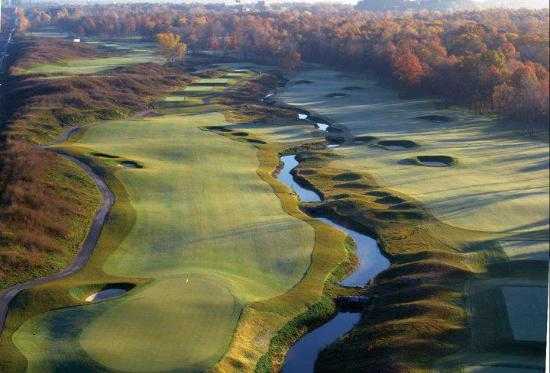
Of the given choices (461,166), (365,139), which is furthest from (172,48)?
(461,166)

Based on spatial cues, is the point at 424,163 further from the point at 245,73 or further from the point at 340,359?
the point at 245,73

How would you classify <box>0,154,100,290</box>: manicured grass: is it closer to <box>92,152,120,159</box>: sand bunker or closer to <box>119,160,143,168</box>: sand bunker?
<box>119,160,143,168</box>: sand bunker

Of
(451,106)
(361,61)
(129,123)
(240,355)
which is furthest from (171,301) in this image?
(361,61)

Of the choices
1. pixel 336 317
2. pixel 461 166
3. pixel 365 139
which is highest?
pixel 461 166

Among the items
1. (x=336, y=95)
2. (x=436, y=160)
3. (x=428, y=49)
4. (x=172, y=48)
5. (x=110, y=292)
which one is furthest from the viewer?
(x=172, y=48)

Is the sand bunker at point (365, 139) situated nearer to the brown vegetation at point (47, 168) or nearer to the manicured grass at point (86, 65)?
the brown vegetation at point (47, 168)

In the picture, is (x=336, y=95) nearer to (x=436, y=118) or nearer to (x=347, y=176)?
(x=436, y=118)
